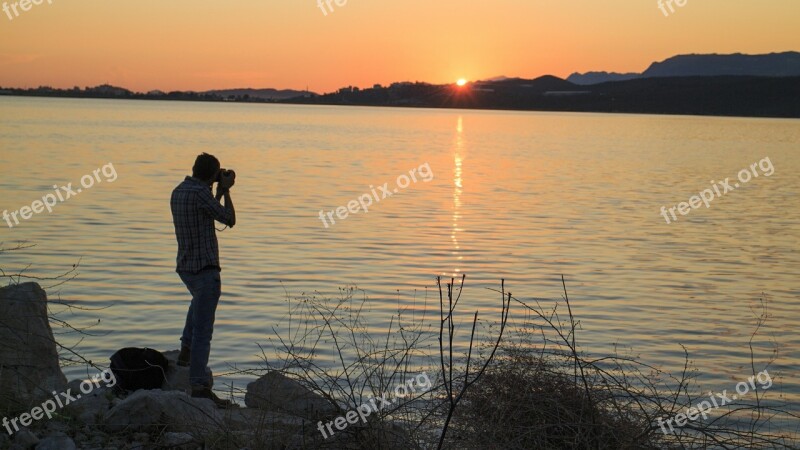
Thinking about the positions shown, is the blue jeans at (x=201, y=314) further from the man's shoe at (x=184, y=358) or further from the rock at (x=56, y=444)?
the rock at (x=56, y=444)

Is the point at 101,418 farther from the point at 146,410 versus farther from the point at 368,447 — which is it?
the point at 368,447

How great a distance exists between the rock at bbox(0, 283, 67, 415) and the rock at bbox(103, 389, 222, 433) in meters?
0.91

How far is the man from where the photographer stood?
7719mm

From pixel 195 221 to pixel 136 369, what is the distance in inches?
52.6

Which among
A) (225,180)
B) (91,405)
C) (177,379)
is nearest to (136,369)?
(177,379)

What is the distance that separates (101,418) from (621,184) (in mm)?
32414

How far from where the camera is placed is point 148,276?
595 inches

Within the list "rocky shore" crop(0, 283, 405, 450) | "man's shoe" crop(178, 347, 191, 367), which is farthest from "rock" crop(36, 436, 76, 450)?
"man's shoe" crop(178, 347, 191, 367)

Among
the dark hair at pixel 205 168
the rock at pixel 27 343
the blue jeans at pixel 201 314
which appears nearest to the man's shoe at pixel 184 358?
the blue jeans at pixel 201 314

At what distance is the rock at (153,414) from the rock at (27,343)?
91 cm

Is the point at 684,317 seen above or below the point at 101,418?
below

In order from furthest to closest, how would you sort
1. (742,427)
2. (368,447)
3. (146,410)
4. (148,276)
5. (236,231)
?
(236,231) < (148,276) < (742,427) < (146,410) < (368,447)

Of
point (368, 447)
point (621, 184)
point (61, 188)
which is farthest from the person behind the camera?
point (621, 184)

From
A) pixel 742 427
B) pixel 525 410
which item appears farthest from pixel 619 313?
pixel 525 410
